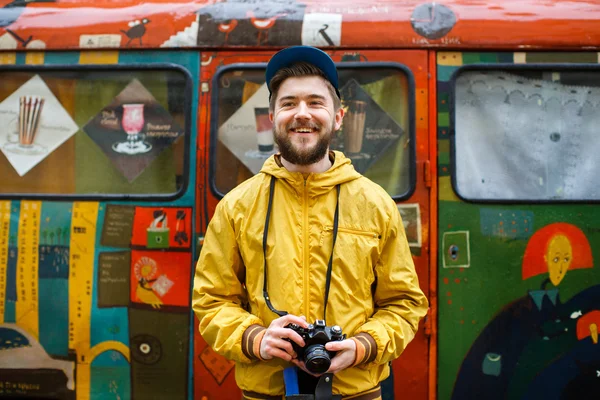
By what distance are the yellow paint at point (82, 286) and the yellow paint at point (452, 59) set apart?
2.11 m

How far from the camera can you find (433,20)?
2.81 metres

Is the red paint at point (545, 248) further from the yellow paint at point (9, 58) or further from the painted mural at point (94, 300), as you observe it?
the yellow paint at point (9, 58)

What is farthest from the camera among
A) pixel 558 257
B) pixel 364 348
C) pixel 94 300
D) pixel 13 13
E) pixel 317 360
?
pixel 13 13

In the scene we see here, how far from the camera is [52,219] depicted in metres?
2.87

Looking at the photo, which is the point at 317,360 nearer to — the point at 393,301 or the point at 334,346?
the point at 334,346

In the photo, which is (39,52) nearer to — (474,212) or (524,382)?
(474,212)

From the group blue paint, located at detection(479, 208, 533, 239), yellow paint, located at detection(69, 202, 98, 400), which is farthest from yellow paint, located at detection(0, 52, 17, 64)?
blue paint, located at detection(479, 208, 533, 239)

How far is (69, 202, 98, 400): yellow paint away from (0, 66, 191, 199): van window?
0.58ft

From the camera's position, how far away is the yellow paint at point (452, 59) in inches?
110

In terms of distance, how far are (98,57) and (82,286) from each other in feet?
4.30

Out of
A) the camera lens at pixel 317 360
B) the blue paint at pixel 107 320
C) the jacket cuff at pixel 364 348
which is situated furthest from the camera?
the blue paint at pixel 107 320

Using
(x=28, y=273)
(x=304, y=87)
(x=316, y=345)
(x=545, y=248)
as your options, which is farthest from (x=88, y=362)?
(x=545, y=248)

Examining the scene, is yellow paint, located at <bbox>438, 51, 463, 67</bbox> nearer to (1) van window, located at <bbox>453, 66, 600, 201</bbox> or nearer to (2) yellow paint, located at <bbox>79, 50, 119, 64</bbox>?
(1) van window, located at <bbox>453, 66, 600, 201</bbox>

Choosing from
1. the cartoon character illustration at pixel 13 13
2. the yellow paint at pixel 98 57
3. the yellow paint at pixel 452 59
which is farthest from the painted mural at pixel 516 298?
the cartoon character illustration at pixel 13 13
